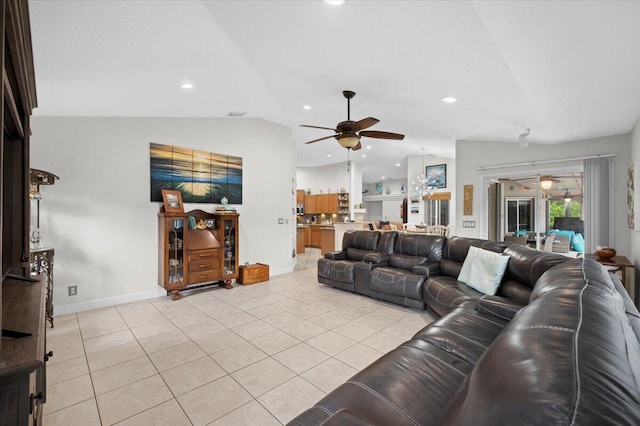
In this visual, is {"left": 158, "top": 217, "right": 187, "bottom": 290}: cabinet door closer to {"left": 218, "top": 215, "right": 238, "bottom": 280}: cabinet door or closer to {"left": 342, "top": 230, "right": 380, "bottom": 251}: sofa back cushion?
{"left": 218, "top": 215, "right": 238, "bottom": 280}: cabinet door

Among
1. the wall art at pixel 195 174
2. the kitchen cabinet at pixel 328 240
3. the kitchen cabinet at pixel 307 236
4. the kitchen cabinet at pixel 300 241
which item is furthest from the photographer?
the kitchen cabinet at pixel 307 236

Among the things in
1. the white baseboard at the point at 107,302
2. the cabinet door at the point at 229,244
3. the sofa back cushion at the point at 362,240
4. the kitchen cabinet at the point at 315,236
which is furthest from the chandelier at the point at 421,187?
the white baseboard at the point at 107,302

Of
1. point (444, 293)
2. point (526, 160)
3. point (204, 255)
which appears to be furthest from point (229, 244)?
point (526, 160)

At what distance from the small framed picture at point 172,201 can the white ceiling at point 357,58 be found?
1206 millimetres

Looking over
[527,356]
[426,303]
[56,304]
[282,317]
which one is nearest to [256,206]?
[282,317]

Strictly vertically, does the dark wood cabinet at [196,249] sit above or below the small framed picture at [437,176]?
below

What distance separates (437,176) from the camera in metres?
9.85

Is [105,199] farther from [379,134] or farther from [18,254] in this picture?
[379,134]

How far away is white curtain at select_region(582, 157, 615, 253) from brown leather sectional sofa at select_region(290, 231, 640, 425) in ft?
9.50

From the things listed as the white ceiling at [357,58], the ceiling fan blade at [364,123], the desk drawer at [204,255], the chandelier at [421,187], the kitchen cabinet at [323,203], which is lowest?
the desk drawer at [204,255]

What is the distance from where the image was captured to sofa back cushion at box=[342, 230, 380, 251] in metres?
5.15

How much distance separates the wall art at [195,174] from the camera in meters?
4.57

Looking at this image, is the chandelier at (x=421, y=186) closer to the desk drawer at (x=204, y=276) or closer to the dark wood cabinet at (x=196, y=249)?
the dark wood cabinet at (x=196, y=249)

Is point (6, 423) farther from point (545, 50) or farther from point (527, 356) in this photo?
point (545, 50)
